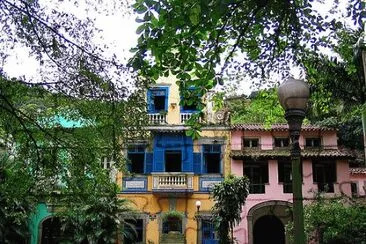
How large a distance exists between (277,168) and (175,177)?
4899 mm

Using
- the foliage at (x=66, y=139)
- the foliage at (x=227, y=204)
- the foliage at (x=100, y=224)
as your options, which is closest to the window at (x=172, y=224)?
the foliage at (x=100, y=224)

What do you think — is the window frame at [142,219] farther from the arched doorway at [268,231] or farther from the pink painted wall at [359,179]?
the pink painted wall at [359,179]

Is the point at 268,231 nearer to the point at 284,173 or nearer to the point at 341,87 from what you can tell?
the point at 284,173

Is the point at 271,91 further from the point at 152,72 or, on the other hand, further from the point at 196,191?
the point at 196,191

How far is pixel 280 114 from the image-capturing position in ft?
33.7

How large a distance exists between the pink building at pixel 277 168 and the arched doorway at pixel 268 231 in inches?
12.0

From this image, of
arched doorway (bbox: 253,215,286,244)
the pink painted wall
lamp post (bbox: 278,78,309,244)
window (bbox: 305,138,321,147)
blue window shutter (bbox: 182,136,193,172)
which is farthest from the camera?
the pink painted wall

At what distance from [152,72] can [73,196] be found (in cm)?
381

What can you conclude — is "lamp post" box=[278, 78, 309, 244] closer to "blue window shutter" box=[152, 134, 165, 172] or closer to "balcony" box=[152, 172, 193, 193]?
"balcony" box=[152, 172, 193, 193]

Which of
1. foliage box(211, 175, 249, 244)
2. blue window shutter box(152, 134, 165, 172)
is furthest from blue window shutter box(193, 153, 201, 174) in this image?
foliage box(211, 175, 249, 244)

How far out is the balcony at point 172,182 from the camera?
24.0 meters

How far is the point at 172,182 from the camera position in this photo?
79.3 ft

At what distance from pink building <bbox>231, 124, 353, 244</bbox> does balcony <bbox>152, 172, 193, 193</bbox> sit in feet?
7.37

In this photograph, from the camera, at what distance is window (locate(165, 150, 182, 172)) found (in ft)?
81.7
